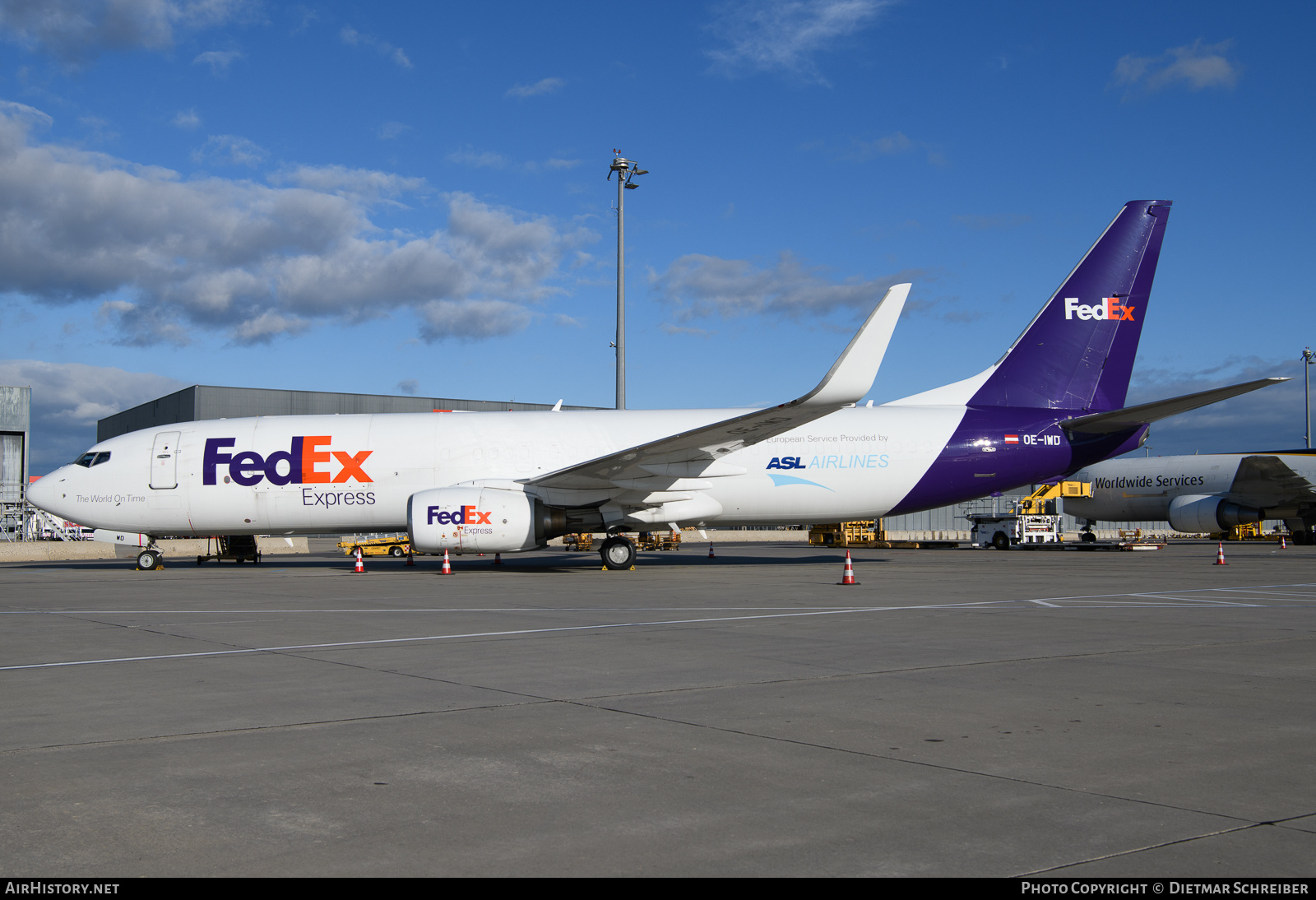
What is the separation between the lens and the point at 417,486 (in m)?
21.2

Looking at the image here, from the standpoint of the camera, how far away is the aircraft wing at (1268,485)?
39.8 meters

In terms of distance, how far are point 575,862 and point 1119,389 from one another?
22910mm

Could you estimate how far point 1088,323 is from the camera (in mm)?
22312

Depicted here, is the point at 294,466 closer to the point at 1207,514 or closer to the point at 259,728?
the point at 259,728

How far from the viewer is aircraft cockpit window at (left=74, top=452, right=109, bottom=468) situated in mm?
22047

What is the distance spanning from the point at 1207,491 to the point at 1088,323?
27.9 m

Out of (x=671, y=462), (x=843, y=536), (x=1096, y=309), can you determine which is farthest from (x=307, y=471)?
(x=843, y=536)

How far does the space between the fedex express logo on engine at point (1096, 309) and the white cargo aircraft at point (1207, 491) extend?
2312 centimetres

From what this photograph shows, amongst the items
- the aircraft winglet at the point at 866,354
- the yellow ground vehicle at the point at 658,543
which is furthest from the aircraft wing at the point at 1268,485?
the aircraft winglet at the point at 866,354

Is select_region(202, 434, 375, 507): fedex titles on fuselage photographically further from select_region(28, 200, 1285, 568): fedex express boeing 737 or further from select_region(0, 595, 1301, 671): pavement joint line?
select_region(0, 595, 1301, 671): pavement joint line

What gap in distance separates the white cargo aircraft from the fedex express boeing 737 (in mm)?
23711

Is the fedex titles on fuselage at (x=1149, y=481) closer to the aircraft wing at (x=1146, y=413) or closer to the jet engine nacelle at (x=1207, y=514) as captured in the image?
the jet engine nacelle at (x=1207, y=514)
